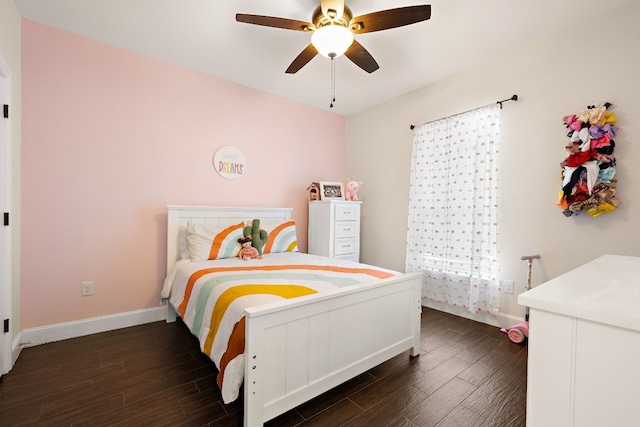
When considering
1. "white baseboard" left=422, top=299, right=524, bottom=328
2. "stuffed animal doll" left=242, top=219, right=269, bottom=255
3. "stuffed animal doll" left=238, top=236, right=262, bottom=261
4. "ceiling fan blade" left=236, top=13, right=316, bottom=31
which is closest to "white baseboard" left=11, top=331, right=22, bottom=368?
"stuffed animal doll" left=238, top=236, right=262, bottom=261

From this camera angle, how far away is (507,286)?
2695 millimetres

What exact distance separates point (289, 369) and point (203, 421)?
53 cm

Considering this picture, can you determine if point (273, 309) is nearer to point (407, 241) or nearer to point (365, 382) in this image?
point (365, 382)

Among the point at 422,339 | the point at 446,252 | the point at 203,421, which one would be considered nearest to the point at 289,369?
the point at 203,421

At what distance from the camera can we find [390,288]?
194cm

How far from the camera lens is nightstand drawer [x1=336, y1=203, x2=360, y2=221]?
3.68 metres

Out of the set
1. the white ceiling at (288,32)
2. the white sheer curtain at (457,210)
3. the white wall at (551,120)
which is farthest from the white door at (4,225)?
the white wall at (551,120)

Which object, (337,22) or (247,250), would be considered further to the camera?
(247,250)

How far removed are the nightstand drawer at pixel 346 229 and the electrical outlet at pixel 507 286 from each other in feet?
5.73

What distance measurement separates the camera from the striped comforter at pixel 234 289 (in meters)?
1.42

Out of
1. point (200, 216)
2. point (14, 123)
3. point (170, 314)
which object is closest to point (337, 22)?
point (200, 216)

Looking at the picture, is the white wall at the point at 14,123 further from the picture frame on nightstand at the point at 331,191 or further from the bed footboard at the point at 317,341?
the picture frame on nightstand at the point at 331,191

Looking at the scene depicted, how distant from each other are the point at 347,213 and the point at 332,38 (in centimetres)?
225

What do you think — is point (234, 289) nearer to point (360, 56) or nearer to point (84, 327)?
point (84, 327)
